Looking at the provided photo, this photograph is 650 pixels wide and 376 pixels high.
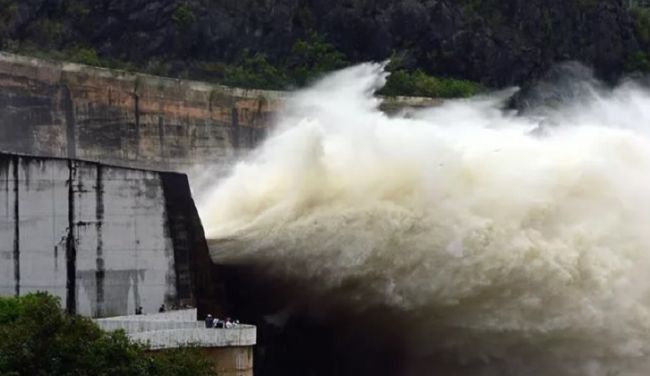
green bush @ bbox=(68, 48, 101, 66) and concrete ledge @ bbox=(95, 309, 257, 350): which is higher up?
green bush @ bbox=(68, 48, 101, 66)

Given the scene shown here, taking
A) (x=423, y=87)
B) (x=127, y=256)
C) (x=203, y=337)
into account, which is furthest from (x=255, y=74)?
(x=203, y=337)

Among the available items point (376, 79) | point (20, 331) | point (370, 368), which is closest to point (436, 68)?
point (376, 79)

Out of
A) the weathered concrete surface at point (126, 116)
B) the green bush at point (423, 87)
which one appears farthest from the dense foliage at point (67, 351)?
the green bush at point (423, 87)

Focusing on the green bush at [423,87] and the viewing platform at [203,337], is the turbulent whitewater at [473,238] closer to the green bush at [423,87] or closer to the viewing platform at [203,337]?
the viewing platform at [203,337]

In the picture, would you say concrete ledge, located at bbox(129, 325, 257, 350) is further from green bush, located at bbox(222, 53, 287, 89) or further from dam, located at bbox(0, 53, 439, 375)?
green bush, located at bbox(222, 53, 287, 89)

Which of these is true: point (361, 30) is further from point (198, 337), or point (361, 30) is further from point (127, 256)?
point (198, 337)

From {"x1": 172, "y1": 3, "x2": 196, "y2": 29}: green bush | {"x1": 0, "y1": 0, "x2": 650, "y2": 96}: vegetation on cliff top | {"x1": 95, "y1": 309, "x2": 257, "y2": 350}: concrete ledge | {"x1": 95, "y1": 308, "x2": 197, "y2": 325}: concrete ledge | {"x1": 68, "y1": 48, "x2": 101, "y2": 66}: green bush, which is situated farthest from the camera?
{"x1": 172, "y1": 3, "x2": 196, "y2": 29}: green bush

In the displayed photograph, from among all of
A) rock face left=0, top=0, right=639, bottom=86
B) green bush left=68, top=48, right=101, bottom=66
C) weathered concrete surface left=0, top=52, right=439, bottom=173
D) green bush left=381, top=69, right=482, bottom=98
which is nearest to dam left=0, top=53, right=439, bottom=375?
weathered concrete surface left=0, top=52, right=439, bottom=173
